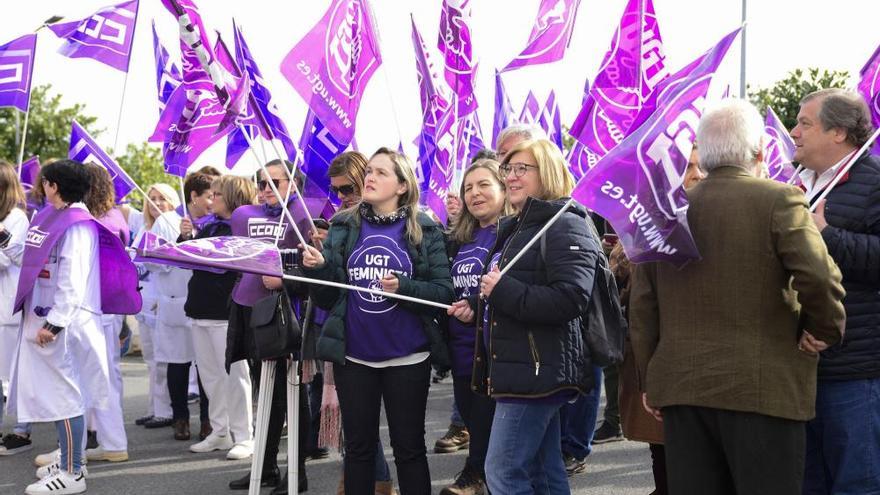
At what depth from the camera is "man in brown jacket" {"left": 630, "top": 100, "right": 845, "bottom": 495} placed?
307 cm

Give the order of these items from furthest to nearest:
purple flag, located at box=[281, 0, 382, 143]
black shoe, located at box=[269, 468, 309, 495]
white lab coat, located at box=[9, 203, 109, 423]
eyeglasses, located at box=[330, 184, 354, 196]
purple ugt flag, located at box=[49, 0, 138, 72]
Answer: purple ugt flag, located at box=[49, 0, 138, 72], white lab coat, located at box=[9, 203, 109, 423], black shoe, located at box=[269, 468, 309, 495], eyeglasses, located at box=[330, 184, 354, 196], purple flag, located at box=[281, 0, 382, 143]

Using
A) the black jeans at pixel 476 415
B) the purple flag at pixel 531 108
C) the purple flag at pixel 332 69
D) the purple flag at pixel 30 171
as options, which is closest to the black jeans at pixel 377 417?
the black jeans at pixel 476 415

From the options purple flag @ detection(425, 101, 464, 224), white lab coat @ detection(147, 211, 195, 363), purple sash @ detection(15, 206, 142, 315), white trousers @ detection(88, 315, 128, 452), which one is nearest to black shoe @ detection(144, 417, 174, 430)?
white lab coat @ detection(147, 211, 195, 363)

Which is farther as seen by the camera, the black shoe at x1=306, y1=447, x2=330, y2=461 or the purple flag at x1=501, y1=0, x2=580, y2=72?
the purple flag at x1=501, y1=0, x2=580, y2=72

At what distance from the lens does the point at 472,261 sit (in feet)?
17.0

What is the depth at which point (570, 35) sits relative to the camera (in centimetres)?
746

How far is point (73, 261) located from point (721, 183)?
443cm

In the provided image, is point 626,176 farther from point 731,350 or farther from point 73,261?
point 73,261

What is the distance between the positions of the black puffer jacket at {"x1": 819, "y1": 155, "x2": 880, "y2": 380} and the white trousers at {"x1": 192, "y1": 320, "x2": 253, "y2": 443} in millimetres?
4526

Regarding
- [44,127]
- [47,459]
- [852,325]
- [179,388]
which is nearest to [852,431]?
[852,325]

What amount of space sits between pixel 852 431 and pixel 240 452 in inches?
181

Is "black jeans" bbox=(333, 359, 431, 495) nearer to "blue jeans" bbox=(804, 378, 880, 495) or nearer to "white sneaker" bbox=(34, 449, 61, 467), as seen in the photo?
"blue jeans" bbox=(804, 378, 880, 495)

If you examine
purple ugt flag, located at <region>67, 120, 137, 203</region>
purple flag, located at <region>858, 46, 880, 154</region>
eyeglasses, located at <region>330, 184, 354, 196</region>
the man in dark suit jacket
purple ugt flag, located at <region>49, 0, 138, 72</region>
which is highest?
purple ugt flag, located at <region>49, 0, 138, 72</region>

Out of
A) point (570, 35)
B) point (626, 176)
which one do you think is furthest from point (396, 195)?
point (570, 35)
